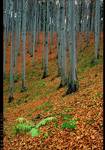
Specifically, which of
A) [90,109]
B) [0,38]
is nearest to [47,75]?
[90,109]

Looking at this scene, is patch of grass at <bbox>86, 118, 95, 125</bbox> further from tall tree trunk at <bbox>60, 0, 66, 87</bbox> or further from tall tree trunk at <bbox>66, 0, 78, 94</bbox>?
tall tree trunk at <bbox>60, 0, 66, 87</bbox>

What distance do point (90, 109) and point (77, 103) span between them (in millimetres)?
1724

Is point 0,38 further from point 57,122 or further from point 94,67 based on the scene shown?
point 94,67

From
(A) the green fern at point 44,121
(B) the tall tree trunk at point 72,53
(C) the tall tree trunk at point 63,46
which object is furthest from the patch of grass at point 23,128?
(C) the tall tree trunk at point 63,46

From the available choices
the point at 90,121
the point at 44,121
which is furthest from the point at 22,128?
the point at 90,121

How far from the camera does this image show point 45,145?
8.40m

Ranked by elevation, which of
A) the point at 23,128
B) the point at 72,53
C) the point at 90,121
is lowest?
the point at 23,128

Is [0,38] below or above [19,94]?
above

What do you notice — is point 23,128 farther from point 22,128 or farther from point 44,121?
point 44,121

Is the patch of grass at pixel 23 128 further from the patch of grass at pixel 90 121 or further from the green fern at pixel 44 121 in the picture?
the patch of grass at pixel 90 121

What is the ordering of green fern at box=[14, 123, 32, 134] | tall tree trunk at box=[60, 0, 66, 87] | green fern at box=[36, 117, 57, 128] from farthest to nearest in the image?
1. tall tree trunk at box=[60, 0, 66, 87]
2. green fern at box=[14, 123, 32, 134]
3. green fern at box=[36, 117, 57, 128]

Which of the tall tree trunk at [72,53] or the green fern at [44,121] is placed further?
the tall tree trunk at [72,53]

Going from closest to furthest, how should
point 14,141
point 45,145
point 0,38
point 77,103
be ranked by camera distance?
point 0,38 < point 45,145 < point 14,141 < point 77,103

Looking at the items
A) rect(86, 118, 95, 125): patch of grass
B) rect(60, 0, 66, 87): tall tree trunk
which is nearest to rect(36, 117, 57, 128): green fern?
rect(86, 118, 95, 125): patch of grass
